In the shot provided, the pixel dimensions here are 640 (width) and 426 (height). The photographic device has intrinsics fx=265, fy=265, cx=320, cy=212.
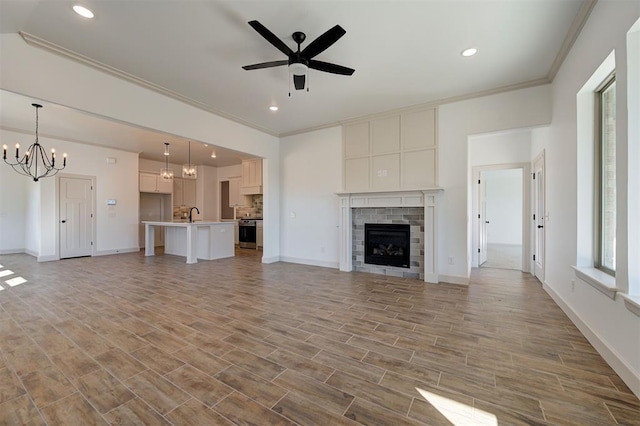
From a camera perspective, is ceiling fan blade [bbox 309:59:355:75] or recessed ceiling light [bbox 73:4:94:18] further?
ceiling fan blade [bbox 309:59:355:75]

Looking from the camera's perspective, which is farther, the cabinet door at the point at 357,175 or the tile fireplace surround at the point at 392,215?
the cabinet door at the point at 357,175

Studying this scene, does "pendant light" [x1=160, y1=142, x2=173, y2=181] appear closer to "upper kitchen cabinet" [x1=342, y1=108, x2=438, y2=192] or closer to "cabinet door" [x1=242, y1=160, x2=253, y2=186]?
"cabinet door" [x1=242, y1=160, x2=253, y2=186]

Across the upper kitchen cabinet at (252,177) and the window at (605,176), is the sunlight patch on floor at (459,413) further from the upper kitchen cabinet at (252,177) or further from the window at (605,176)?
the upper kitchen cabinet at (252,177)

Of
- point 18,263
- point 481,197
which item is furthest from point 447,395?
point 18,263

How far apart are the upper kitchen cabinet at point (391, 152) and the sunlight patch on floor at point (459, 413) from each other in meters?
3.57

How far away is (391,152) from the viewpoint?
4.96 metres

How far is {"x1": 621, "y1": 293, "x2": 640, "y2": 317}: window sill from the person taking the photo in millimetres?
1679

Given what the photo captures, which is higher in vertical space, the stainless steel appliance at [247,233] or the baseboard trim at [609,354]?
the stainless steel appliance at [247,233]

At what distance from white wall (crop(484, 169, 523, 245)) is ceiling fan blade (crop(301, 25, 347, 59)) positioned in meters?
9.71

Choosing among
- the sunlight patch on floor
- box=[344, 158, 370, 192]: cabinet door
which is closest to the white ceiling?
box=[344, 158, 370, 192]: cabinet door

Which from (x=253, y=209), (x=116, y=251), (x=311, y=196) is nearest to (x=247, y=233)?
(x=253, y=209)

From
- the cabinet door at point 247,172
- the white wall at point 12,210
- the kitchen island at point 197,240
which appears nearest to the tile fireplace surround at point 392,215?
the kitchen island at point 197,240

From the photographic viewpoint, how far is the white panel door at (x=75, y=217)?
675 centimetres

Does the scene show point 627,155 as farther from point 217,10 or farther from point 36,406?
point 36,406
